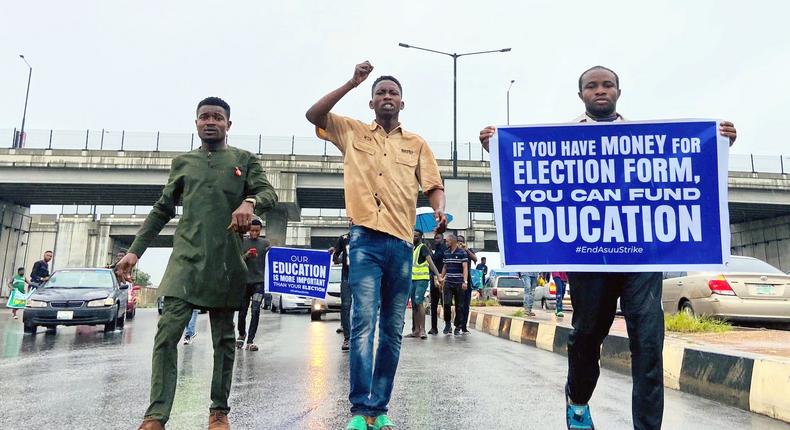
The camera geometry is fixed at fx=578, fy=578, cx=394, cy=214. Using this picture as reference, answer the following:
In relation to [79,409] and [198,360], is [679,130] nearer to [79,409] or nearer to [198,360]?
[79,409]

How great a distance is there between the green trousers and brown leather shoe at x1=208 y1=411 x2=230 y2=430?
3cm

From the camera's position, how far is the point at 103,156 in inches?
1289

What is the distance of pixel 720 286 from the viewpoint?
30.3 feet

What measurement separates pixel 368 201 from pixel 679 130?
6.04 ft

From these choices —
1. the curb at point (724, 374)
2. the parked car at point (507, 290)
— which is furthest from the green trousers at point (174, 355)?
the parked car at point (507, 290)

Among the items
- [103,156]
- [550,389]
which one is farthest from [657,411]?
[103,156]

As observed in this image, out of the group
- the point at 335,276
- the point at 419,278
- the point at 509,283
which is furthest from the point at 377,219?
the point at 509,283

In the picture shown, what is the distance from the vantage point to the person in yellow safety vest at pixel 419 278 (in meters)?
9.29

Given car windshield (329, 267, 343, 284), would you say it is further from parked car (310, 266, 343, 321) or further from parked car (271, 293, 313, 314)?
parked car (271, 293, 313, 314)

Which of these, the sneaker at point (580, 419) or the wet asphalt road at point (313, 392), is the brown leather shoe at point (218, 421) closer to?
the wet asphalt road at point (313, 392)

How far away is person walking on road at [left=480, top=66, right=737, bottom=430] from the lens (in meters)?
2.75

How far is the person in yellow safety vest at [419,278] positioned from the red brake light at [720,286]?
446 cm

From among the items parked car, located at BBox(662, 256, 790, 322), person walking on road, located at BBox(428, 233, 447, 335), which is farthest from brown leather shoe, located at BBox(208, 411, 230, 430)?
parked car, located at BBox(662, 256, 790, 322)

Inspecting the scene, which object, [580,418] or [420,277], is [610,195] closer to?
[580,418]
